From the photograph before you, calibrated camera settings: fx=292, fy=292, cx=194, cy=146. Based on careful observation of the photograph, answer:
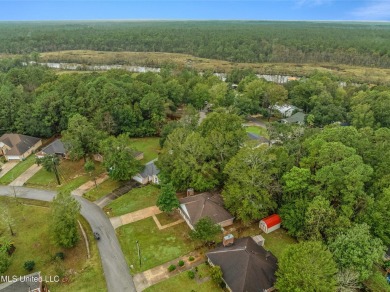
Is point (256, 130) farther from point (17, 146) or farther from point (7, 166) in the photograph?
point (7, 166)

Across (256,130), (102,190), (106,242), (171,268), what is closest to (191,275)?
(171,268)

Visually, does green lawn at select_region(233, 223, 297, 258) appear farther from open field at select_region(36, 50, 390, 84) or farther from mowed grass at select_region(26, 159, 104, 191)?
open field at select_region(36, 50, 390, 84)

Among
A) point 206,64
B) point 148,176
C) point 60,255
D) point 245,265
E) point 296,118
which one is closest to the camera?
point 245,265

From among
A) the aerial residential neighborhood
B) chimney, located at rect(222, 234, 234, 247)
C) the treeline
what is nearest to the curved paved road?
the aerial residential neighborhood

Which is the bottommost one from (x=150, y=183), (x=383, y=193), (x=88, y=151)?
(x=150, y=183)

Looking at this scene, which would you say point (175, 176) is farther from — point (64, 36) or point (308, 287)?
point (64, 36)

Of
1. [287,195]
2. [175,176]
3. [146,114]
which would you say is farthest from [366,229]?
[146,114]

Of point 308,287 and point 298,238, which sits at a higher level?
point 308,287
